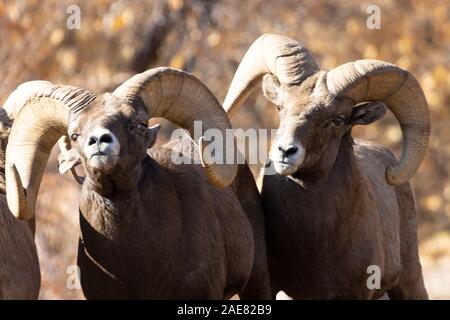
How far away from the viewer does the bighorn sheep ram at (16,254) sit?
11359 mm

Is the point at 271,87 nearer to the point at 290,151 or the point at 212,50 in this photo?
the point at 290,151

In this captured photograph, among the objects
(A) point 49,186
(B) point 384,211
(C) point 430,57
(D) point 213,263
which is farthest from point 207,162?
(C) point 430,57

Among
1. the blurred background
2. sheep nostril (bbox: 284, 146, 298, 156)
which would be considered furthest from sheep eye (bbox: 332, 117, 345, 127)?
the blurred background

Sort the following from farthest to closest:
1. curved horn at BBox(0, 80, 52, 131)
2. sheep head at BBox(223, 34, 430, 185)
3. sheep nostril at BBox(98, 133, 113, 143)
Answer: sheep head at BBox(223, 34, 430, 185), curved horn at BBox(0, 80, 52, 131), sheep nostril at BBox(98, 133, 113, 143)

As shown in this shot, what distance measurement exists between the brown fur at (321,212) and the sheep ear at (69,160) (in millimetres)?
1979

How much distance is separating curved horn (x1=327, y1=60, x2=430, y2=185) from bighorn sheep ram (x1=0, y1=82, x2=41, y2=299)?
9.37 feet

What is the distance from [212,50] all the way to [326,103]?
11082mm

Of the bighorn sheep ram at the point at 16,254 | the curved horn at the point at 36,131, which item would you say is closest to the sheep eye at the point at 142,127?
the curved horn at the point at 36,131

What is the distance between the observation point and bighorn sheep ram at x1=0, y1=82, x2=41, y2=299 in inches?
447

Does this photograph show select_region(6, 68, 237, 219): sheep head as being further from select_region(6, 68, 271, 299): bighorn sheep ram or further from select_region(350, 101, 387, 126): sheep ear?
select_region(350, 101, 387, 126): sheep ear

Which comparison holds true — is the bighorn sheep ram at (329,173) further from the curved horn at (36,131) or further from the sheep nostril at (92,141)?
the sheep nostril at (92,141)

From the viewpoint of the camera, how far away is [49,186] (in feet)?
66.4

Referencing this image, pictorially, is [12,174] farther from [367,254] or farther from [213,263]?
[367,254]

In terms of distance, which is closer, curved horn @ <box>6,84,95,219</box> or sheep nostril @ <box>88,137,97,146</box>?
sheep nostril @ <box>88,137,97,146</box>
